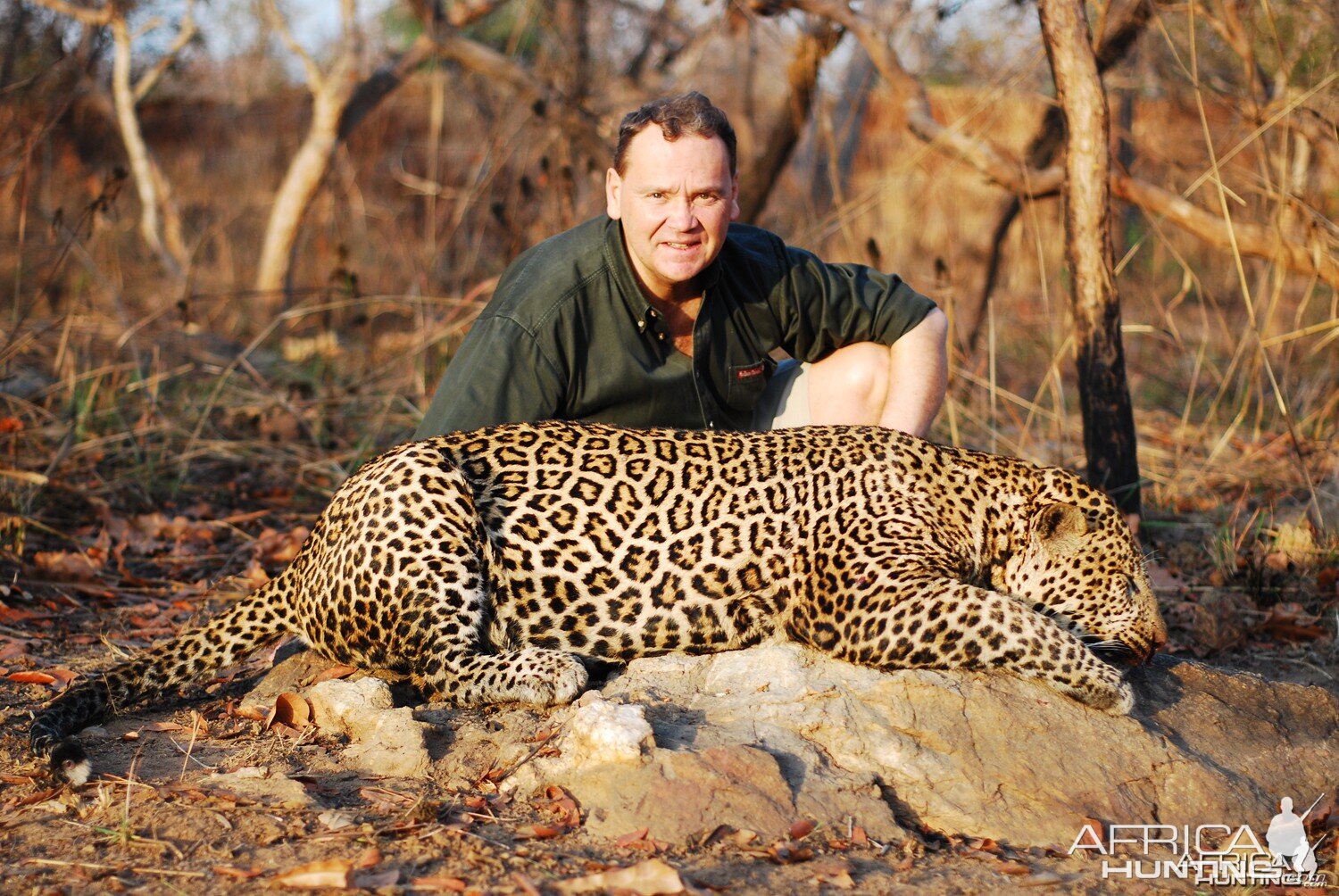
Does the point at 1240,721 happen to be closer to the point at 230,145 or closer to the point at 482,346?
the point at 482,346

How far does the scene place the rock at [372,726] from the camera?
383 centimetres

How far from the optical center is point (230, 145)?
18672mm

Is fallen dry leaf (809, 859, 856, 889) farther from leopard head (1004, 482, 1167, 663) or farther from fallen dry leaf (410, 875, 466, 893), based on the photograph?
leopard head (1004, 482, 1167, 663)

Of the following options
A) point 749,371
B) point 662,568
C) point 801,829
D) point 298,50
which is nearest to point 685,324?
point 749,371

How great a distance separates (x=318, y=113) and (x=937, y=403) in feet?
25.4

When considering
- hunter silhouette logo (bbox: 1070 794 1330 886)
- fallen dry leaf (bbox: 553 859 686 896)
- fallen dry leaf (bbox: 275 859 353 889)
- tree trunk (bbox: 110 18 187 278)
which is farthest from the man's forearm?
tree trunk (bbox: 110 18 187 278)

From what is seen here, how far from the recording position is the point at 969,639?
4133 millimetres

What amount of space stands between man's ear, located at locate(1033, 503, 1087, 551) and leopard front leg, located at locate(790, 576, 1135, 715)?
1.52ft

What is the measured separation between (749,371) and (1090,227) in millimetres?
1909

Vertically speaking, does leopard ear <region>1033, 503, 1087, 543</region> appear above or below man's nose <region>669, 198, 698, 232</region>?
below

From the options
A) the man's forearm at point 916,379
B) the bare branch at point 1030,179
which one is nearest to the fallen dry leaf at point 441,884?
the man's forearm at point 916,379

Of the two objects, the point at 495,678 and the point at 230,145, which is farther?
the point at 230,145

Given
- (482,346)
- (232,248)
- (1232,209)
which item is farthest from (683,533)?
(232,248)

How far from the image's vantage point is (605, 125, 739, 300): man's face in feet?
16.8
